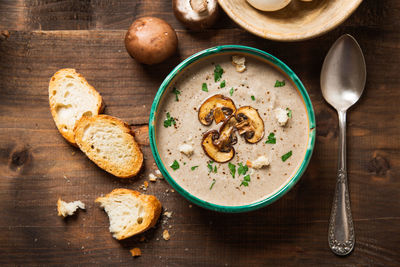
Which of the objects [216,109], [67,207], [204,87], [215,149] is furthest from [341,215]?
[67,207]

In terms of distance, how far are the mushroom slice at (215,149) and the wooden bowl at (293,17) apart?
593 millimetres

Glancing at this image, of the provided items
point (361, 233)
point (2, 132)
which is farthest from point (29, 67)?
point (361, 233)

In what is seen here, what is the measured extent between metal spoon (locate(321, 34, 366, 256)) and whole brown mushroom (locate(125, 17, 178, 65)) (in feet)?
3.07

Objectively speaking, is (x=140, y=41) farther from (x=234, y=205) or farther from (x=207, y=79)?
(x=234, y=205)

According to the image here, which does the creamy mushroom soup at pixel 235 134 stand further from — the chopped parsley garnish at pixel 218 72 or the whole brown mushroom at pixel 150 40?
the whole brown mushroom at pixel 150 40

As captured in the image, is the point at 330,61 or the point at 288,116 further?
the point at 330,61

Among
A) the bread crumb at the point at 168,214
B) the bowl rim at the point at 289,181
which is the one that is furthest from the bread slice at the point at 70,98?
the bread crumb at the point at 168,214

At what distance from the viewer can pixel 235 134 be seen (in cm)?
212

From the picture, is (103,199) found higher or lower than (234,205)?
lower

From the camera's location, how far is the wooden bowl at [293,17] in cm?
198

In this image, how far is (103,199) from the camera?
2348 mm

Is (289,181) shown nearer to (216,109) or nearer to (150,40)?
(216,109)

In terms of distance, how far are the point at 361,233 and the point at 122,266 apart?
1471mm

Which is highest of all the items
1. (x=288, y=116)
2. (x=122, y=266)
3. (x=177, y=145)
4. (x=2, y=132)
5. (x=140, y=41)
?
(x=140, y=41)
